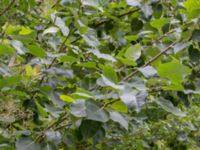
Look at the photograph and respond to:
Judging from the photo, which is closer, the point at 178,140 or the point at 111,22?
the point at 111,22

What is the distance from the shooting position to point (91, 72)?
138 centimetres

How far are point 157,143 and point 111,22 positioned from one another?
0.67m

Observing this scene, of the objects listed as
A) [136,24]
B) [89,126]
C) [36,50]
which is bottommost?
[136,24]

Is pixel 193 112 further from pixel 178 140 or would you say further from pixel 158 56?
pixel 158 56

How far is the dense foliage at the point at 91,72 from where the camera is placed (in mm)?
1091

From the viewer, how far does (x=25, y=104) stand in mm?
1406

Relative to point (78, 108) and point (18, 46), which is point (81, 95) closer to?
point (78, 108)

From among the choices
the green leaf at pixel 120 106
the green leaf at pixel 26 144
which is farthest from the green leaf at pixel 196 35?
the green leaf at pixel 26 144

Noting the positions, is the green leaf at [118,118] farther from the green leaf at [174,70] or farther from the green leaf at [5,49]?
the green leaf at [5,49]

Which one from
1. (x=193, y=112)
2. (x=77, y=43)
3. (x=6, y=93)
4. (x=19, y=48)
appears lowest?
(x=193, y=112)

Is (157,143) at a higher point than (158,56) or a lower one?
lower

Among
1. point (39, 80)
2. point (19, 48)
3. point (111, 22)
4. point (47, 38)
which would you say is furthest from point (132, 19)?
point (19, 48)

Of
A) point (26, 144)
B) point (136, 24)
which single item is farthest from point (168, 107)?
Answer: point (136, 24)

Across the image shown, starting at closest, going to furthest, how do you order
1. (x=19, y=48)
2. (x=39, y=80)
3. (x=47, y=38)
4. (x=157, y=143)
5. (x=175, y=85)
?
(x=175, y=85) < (x=19, y=48) < (x=39, y=80) < (x=47, y=38) < (x=157, y=143)
